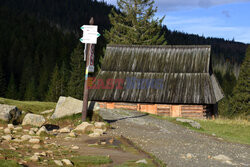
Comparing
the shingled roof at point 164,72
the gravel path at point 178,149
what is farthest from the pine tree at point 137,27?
the gravel path at point 178,149

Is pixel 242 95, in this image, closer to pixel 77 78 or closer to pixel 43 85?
pixel 77 78

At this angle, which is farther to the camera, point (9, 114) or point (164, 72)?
point (164, 72)

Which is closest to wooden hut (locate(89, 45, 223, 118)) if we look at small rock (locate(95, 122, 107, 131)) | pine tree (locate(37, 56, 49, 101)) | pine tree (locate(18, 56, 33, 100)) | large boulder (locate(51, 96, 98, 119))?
large boulder (locate(51, 96, 98, 119))

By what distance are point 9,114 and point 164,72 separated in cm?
1768

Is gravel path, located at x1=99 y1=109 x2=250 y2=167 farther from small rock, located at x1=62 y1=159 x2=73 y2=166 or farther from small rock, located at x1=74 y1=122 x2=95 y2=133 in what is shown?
small rock, located at x1=62 y1=159 x2=73 y2=166

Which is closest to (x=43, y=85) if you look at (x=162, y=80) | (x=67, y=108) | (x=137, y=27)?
(x=137, y=27)

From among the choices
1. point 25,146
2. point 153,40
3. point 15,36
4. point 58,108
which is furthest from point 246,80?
point 15,36

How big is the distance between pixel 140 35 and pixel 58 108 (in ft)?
105

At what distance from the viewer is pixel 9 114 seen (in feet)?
49.9

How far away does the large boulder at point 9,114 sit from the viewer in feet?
48.9

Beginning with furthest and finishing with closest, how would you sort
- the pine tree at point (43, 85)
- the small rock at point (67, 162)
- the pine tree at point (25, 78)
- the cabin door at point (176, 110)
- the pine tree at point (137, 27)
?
1. the pine tree at point (25, 78)
2. the pine tree at point (43, 85)
3. the pine tree at point (137, 27)
4. the cabin door at point (176, 110)
5. the small rock at point (67, 162)

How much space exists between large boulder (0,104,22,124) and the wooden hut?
1352 cm

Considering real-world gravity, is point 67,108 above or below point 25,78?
below

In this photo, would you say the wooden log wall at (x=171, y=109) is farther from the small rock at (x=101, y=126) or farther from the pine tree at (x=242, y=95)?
the pine tree at (x=242, y=95)
